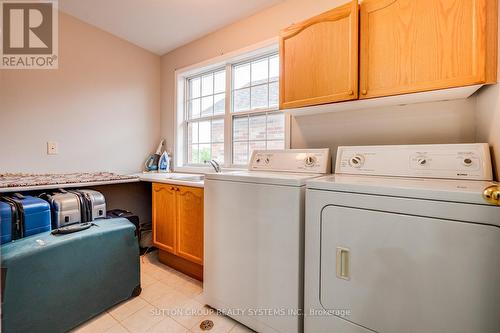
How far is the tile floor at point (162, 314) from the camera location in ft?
4.59

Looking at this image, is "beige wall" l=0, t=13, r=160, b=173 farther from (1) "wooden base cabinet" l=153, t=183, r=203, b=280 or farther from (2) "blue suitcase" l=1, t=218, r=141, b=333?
(2) "blue suitcase" l=1, t=218, r=141, b=333

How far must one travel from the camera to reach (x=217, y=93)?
105 inches

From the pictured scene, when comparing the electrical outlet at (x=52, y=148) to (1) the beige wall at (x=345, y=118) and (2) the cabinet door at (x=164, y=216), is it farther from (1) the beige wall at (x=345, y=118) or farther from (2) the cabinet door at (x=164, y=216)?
(1) the beige wall at (x=345, y=118)

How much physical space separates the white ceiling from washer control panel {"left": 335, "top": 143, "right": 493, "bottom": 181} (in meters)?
1.62

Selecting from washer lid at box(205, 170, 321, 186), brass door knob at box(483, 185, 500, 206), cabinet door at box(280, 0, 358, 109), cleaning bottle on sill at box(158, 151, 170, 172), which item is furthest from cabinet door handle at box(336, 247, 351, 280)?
cleaning bottle on sill at box(158, 151, 170, 172)

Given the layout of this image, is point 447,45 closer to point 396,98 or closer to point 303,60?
point 396,98

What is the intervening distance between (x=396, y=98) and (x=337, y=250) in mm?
990

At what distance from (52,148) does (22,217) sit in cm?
107

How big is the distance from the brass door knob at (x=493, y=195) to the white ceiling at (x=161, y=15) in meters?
2.08

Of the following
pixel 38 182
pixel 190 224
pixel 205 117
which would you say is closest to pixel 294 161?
pixel 190 224

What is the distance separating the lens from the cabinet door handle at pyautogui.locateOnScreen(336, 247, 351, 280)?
1029 mm

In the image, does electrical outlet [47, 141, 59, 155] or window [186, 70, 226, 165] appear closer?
electrical outlet [47, 141, 59, 155]

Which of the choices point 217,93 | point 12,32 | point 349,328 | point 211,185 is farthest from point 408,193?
point 12,32

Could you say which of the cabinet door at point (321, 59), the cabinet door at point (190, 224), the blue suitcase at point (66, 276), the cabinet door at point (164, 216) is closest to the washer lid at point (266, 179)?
the cabinet door at point (190, 224)
